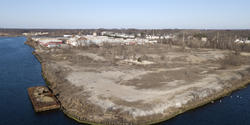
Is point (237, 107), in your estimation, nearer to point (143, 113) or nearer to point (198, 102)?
point (198, 102)

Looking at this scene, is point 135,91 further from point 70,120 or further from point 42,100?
point 42,100

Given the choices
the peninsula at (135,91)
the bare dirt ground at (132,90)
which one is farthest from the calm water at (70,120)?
the bare dirt ground at (132,90)

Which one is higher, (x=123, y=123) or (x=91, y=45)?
(x=91, y=45)

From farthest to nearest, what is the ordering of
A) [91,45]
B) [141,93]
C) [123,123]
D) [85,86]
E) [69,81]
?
1. [91,45]
2. [69,81]
3. [85,86]
4. [141,93]
5. [123,123]

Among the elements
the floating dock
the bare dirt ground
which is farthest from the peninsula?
the floating dock

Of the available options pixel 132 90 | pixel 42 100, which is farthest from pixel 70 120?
pixel 132 90

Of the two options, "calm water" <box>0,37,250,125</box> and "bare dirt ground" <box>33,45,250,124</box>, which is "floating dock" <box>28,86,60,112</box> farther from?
"bare dirt ground" <box>33,45,250,124</box>

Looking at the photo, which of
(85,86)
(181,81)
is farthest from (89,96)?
(181,81)

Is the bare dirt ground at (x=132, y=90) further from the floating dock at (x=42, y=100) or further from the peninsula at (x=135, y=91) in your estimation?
the floating dock at (x=42, y=100)
